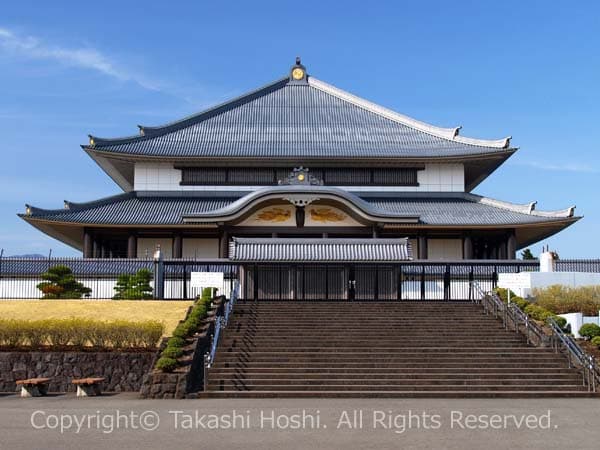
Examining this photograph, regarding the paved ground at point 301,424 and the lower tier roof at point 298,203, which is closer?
the paved ground at point 301,424

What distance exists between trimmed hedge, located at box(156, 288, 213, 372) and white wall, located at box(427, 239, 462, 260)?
54.8ft

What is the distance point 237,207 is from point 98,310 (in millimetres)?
11881

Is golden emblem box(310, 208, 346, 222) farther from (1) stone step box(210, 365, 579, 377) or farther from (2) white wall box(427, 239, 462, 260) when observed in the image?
(1) stone step box(210, 365, 579, 377)

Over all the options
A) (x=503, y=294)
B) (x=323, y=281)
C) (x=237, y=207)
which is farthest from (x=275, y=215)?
(x=503, y=294)

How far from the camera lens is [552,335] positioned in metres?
21.0

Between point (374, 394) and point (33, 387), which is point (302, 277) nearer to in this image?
point (374, 394)

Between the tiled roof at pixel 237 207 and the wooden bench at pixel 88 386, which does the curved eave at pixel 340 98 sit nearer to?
the tiled roof at pixel 237 207

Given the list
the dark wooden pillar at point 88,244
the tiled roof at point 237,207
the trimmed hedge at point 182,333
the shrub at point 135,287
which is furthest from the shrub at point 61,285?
the dark wooden pillar at point 88,244

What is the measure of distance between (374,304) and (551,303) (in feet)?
20.2

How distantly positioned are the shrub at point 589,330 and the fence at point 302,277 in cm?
753

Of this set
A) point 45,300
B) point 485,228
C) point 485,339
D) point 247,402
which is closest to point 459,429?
point 247,402

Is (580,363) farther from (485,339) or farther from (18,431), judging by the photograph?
(18,431)

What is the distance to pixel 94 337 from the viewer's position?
21.8 meters

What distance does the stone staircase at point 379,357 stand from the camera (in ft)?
58.7
